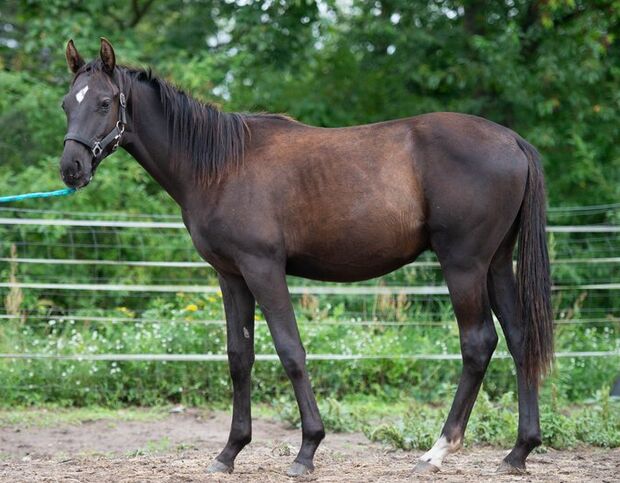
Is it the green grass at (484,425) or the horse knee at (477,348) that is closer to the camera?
the horse knee at (477,348)

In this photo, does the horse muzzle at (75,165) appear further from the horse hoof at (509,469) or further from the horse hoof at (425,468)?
the horse hoof at (509,469)

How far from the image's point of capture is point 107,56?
15.6 feet

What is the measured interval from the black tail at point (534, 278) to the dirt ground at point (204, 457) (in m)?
0.63

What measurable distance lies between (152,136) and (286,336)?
136 cm

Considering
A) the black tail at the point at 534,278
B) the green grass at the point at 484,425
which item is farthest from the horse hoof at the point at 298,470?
the black tail at the point at 534,278

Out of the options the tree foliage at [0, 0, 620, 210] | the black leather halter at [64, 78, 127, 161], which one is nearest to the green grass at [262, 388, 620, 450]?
the black leather halter at [64, 78, 127, 161]

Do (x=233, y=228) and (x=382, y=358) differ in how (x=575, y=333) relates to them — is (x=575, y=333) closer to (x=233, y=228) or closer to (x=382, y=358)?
(x=382, y=358)

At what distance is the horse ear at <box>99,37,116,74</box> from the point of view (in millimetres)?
4703

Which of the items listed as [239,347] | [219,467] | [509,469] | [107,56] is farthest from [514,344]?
[107,56]

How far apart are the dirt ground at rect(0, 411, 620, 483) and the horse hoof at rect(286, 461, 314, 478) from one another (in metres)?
0.05

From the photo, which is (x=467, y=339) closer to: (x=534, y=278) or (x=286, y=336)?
(x=534, y=278)

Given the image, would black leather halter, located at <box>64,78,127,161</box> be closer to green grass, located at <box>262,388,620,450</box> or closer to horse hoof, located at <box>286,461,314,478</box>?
horse hoof, located at <box>286,461,314,478</box>

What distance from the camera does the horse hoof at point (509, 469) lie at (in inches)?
187

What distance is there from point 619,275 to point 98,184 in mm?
5945
